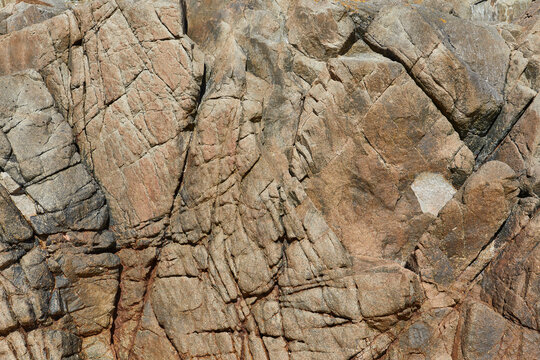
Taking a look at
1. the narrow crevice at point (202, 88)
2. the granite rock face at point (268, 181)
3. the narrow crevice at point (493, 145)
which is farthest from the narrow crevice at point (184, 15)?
the narrow crevice at point (493, 145)

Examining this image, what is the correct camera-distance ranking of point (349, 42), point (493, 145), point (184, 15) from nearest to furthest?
point (493, 145) → point (349, 42) → point (184, 15)

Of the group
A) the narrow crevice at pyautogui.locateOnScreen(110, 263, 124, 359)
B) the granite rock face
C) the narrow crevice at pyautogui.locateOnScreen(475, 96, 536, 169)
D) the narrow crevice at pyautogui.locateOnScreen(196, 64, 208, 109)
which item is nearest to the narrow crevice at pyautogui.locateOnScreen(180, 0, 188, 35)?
the granite rock face

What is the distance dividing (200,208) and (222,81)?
4071mm

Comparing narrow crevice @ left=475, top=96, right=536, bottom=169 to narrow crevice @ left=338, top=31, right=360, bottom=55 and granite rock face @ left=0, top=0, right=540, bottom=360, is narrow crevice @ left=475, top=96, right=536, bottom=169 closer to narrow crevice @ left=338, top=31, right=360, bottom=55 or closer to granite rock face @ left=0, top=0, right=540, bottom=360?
granite rock face @ left=0, top=0, right=540, bottom=360

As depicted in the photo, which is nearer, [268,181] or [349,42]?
[268,181]

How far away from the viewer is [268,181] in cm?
1777

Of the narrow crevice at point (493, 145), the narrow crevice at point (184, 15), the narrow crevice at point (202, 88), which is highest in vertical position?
the narrow crevice at point (184, 15)

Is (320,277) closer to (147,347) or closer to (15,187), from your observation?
(147,347)

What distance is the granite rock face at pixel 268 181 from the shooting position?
54.4 feet

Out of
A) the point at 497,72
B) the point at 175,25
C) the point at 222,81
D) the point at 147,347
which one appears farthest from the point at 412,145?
the point at 147,347

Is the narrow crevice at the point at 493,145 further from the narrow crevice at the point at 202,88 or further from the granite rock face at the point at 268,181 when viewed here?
the narrow crevice at the point at 202,88

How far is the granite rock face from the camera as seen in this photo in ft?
54.4

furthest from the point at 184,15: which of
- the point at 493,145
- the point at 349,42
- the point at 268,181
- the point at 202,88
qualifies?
the point at 493,145

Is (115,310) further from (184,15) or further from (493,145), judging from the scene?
(493,145)
